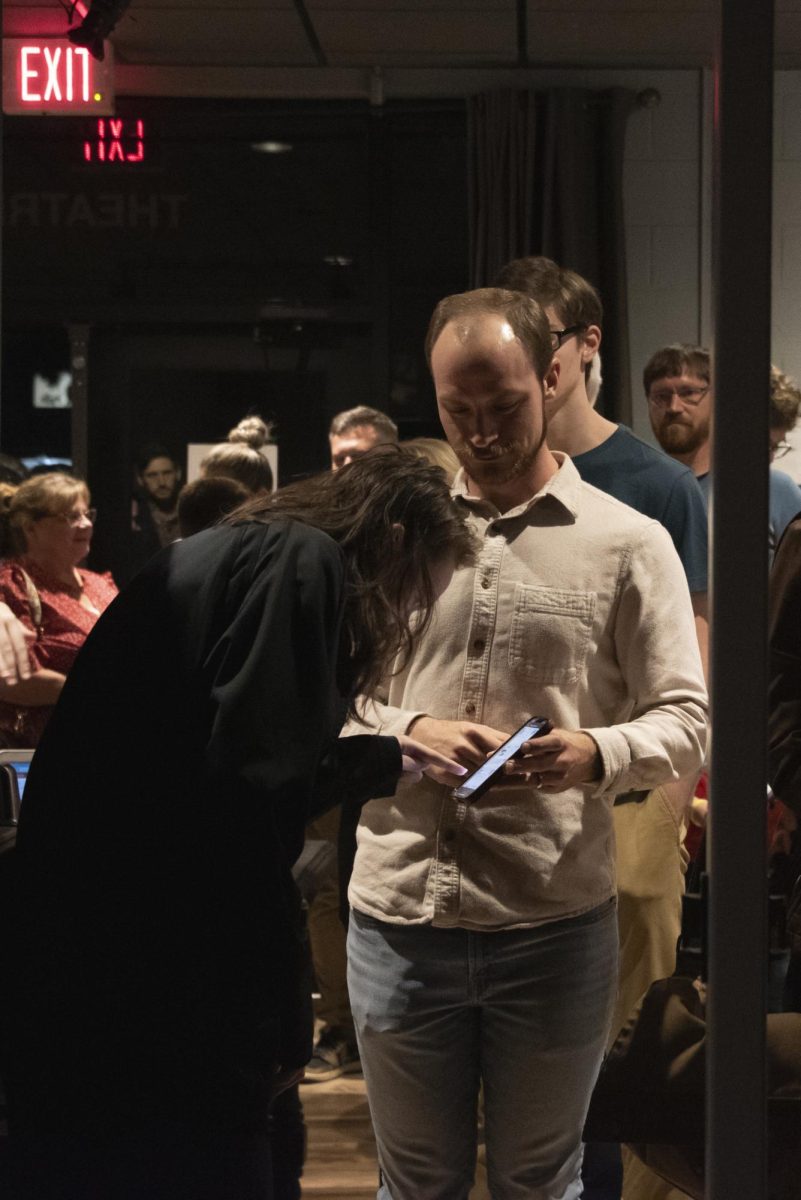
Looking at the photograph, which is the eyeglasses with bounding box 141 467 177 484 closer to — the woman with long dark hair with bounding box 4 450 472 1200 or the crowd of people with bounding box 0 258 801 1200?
the crowd of people with bounding box 0 258 801 1200

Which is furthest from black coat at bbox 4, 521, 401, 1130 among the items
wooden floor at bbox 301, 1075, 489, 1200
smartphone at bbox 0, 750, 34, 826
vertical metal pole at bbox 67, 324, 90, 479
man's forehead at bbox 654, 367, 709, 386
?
vertical metal pole at bbox 67, 324, 90, 479

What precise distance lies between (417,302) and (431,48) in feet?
3.28

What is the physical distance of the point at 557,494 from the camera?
1.77m

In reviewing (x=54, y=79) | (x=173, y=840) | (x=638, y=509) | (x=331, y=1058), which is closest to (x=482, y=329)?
(x=638, y=509)

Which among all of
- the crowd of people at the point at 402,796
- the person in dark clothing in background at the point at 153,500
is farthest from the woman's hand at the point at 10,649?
the person in dark clothing in background at the point at 153,500

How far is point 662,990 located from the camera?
1.58 m

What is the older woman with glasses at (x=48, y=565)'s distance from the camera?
368cm

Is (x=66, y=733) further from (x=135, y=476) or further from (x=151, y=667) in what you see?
(x=135, y=476)

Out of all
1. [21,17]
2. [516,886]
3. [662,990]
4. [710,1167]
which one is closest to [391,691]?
[516,886]

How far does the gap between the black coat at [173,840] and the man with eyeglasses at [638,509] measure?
975 mm

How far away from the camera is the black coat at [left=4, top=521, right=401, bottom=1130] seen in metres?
1.25

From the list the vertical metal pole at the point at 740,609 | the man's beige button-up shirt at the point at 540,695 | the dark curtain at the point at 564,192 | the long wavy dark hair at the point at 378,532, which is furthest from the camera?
the dark curtain at the point at 564,192

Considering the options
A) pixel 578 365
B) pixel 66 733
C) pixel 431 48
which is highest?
pixel 431 48

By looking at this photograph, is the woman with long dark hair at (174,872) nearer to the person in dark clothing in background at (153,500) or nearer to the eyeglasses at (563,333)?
the eyeglasses at (563,333)
